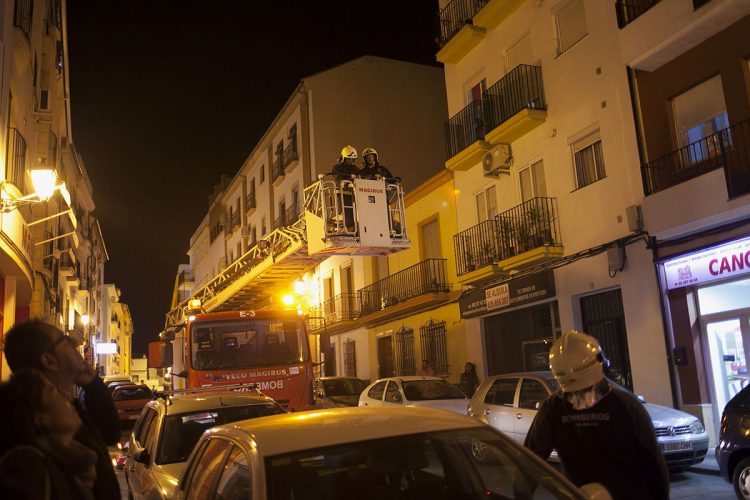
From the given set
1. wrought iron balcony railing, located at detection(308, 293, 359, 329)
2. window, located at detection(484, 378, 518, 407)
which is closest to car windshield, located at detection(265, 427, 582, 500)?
window, located at detection(484, 378, 518, 407)

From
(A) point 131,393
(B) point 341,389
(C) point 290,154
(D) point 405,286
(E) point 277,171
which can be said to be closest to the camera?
(B) point 341,389

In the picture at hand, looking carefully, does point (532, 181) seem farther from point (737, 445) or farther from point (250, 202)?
point (250, 202)

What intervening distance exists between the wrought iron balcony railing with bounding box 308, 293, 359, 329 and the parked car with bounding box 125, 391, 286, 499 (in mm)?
19602

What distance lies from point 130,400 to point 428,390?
12.1 m

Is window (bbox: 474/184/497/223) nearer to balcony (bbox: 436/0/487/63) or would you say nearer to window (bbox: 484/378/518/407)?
balcony (bbox: 436/0/487/63)

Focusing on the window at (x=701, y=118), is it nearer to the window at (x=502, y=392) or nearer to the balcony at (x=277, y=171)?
the window at (x=502, y=392)

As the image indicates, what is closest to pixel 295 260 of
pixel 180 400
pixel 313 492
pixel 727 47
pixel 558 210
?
pixel 558 210

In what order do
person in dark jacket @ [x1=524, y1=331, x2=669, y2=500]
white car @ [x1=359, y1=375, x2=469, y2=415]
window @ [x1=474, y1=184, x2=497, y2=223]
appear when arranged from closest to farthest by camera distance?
1. person in dark jacket @ [x1=524, y1=331, x2=669, y2=500]
2. white car @ [x1=359, y1=375, x2=469, y2=415]
3. window @ [x1=474, y1=184, x2=497, y2=223]

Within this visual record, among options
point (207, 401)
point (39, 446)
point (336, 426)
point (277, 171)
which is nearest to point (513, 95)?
point (207, 401)

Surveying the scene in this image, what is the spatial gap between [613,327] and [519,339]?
382 cm

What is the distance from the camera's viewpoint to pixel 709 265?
1260 centimetres

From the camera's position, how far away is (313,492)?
11.1 feet

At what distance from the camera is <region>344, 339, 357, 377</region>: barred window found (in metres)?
29.7

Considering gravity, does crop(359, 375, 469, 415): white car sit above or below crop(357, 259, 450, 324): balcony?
below
